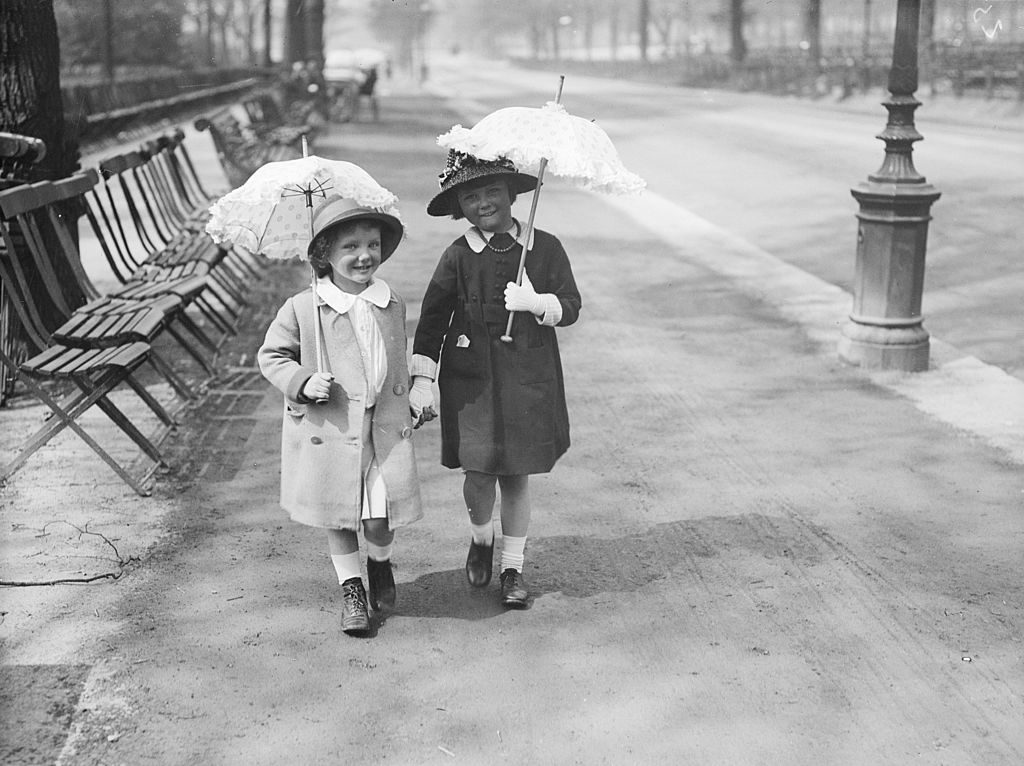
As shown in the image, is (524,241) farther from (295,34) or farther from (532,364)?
(295,34)

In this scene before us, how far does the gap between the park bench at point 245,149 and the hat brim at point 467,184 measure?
10.2m

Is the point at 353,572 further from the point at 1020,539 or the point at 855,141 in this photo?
the point at 855,141

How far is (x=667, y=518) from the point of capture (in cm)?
541

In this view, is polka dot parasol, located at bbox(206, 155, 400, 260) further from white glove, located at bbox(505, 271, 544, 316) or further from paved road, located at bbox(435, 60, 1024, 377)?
paved road, located at bbox(435, 60, 1024, 377)

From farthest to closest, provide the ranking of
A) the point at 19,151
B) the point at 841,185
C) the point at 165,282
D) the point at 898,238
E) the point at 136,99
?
the point at 136,99 < the point at 841,185 < the point at 898,238 < the point at 165,282 < the point at 19,151

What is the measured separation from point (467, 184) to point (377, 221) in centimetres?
32

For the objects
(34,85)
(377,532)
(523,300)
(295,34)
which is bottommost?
(377,532)

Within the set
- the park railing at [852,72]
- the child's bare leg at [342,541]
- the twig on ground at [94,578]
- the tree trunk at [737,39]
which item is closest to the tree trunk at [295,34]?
the park railing at [852,72]

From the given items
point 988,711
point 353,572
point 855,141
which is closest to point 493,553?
point 353,572

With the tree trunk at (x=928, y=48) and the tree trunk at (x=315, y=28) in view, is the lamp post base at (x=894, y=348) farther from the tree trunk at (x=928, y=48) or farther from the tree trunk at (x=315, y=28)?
the tree trunk at (x=315, y=28)

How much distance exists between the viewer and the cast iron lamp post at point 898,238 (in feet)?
25.4

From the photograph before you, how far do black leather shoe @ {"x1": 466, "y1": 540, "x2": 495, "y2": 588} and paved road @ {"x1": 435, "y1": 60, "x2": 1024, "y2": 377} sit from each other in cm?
479

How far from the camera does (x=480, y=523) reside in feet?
15.0

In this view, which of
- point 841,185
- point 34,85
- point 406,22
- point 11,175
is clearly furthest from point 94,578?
point 406,22
